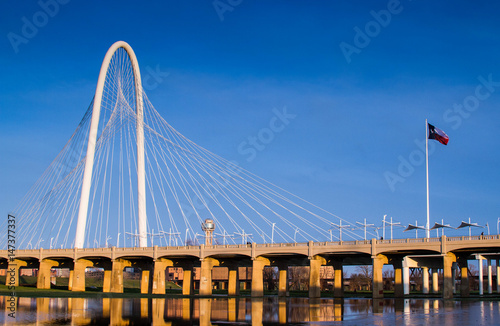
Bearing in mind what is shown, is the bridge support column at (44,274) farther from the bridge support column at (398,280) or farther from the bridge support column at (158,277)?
the bridge support column at (398,280)

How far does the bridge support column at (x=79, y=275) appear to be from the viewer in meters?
84.6

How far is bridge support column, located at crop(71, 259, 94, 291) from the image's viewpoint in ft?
278

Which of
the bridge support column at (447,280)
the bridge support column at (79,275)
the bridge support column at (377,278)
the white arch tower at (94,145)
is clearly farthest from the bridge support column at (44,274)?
the bridge support column at (447,280)

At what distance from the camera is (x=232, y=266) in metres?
86.2

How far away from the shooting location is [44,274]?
300ft

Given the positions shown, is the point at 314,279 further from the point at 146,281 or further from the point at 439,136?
the point at 146,281

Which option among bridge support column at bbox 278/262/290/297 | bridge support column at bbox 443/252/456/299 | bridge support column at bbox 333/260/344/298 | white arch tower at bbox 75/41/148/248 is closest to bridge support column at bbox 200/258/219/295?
white arch tower at bbox 75/41/148/248

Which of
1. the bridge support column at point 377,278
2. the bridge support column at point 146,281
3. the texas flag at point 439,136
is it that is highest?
the texas flag at point 439,136

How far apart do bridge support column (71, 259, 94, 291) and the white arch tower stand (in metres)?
8.01

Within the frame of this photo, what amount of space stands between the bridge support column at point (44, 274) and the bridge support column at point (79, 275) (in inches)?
273

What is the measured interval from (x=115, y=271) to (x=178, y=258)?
33.3 ft

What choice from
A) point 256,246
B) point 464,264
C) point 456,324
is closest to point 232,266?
point 256,246

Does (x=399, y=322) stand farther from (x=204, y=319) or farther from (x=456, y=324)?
(x=204, y=319)

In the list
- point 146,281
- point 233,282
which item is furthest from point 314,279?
point 146,281
